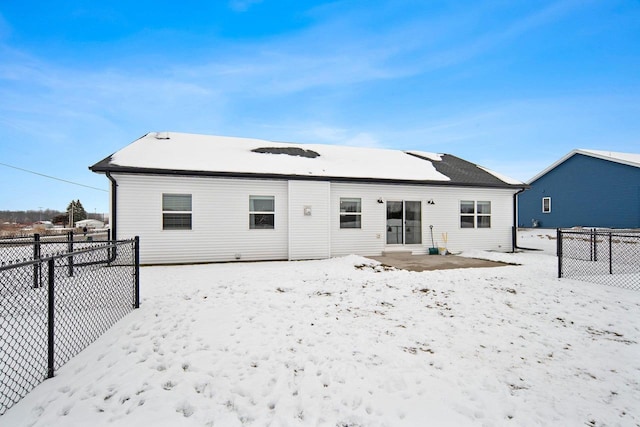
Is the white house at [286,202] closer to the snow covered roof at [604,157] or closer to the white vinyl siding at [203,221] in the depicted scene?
the white vinyl siding at [203,221]

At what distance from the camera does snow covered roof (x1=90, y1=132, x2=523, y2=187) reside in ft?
33.5

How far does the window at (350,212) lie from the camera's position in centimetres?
1182

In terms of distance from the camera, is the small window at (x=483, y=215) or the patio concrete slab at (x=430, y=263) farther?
the small window at (x=483, y=215)

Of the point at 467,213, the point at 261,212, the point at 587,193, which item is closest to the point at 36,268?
the point at 261,212

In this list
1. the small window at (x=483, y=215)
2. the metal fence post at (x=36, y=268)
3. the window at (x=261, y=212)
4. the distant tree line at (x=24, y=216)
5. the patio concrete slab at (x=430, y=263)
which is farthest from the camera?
the distant tree line at (x=24, y=216)

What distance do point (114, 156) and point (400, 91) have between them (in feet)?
67.7

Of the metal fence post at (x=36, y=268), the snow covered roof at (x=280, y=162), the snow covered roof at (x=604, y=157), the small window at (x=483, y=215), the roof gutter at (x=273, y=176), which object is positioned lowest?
the metal fence post at (x=36, y=268)

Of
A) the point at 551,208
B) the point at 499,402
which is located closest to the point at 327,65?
the point at 499,402

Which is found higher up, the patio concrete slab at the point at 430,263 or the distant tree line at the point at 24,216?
the distant tree line at the point at 24,216

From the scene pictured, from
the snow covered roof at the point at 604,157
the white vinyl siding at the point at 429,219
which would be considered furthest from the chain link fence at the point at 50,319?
the snow covered roof at the point at 604,157

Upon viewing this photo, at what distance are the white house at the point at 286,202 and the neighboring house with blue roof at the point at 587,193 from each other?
13.6 meters

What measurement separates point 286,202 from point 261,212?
1028 millimetres

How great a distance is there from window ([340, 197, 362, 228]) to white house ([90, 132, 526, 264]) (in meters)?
0.04

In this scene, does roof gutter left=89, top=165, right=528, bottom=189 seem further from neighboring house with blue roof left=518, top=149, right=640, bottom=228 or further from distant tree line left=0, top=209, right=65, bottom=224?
distant tree line left=0, top=209, right=65, bottom=224
